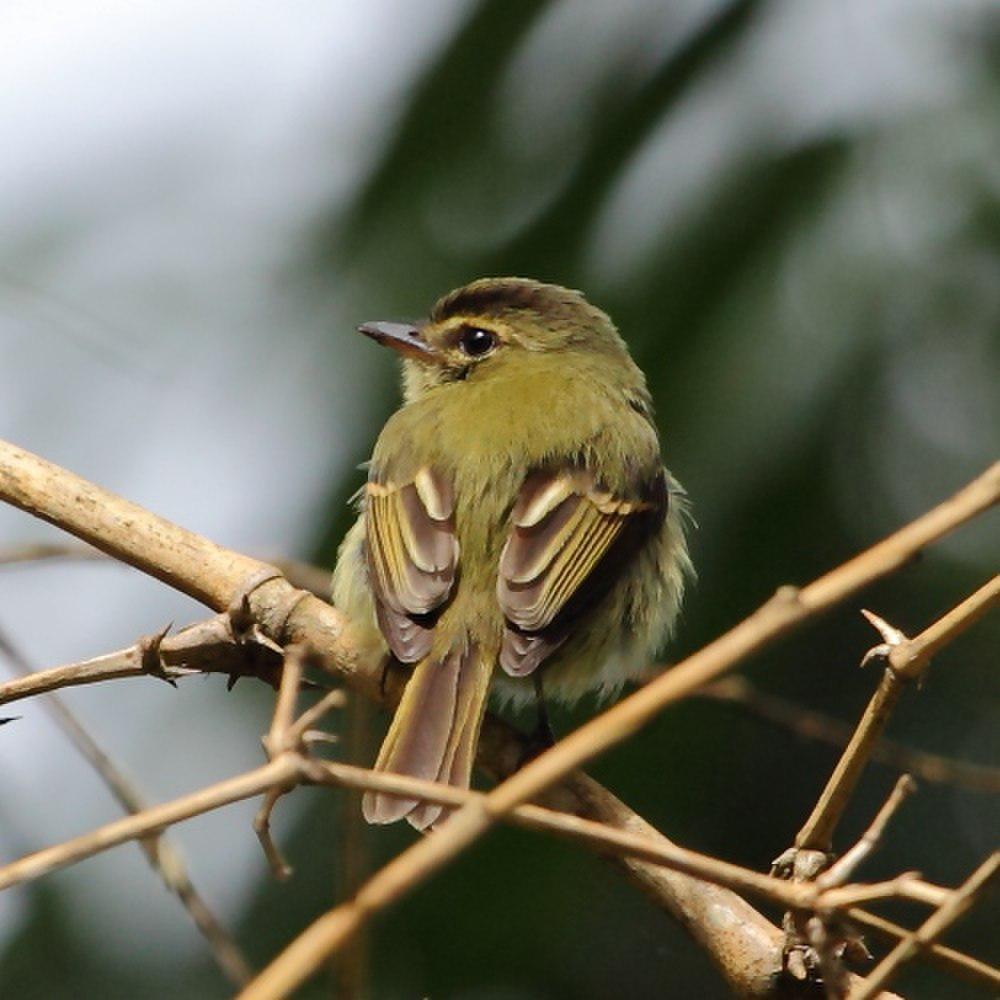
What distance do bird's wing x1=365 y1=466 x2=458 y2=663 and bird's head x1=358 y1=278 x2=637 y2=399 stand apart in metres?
0.74

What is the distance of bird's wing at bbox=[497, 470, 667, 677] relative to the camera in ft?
12.2

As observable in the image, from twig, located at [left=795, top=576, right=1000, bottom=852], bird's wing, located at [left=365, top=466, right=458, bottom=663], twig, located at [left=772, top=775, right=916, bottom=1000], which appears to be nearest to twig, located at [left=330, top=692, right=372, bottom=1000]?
twig, located at [left=772, top=775, right=916, bottom=1000]

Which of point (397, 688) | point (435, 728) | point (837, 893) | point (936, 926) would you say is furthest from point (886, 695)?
point (397, 688)

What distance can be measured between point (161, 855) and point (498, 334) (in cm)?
287

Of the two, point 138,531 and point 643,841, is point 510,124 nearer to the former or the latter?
point 138,531

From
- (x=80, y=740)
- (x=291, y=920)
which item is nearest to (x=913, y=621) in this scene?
(x=291, y=920)

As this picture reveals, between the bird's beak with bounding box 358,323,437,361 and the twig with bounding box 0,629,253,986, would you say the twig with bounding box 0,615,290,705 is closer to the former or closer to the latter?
the twig with bounding box 0,629,253,986

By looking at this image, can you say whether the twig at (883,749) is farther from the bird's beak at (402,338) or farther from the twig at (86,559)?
the bird's beak at (402,338)

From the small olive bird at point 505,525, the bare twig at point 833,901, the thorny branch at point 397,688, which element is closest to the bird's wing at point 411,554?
the small olive bird at point 505,525

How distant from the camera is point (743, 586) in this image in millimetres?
4602

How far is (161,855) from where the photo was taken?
2.37m

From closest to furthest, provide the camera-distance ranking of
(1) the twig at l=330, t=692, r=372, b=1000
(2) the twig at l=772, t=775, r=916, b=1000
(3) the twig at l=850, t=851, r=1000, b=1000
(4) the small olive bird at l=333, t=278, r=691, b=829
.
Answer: (1) the twig at l=330, t=692, r=372, b=1000 < (3) the twig at l=850, t=851, r=1000, b=1000 < (2) the twig at l=772, t=775, r=916, b=1000 < (4) the small olive bird at l=333, t=278, r=691, b=829

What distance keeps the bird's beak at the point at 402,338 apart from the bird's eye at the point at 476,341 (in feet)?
0.36

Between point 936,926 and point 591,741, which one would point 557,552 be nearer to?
point 936,926
